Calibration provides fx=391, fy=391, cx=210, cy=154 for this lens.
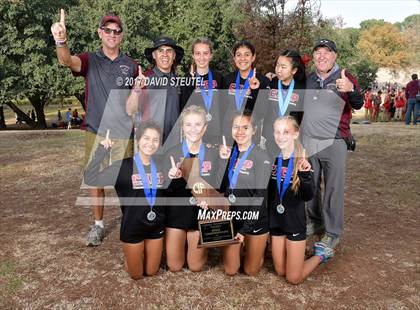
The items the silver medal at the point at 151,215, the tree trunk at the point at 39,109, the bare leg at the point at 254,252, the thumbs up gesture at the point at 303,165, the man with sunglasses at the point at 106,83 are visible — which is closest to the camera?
the thumbs up gesture at the point at 303,165

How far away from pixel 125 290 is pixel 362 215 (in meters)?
3.77

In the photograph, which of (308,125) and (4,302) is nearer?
(4,302)

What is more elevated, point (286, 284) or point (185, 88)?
point (185, 88)

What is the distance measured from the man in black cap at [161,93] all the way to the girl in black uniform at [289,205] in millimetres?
1432

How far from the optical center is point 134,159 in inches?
153

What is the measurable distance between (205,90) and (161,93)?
1.83ft

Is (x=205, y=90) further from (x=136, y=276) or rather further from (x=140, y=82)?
(x=136, y=276)

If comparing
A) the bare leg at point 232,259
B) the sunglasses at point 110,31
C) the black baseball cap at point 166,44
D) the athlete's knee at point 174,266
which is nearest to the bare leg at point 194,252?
the athlete's knee at point 174,266

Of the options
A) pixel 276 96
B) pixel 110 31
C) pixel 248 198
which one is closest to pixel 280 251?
pixel 248 198

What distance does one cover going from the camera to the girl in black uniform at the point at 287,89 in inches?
171

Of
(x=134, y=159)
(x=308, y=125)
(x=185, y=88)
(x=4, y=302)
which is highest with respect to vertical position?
(x=185, y=88)

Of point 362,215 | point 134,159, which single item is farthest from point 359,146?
point 134,159

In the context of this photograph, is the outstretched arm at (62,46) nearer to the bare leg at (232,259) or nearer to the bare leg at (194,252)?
the bare leg at (194,252)

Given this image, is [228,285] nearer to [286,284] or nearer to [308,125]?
[286,284]
